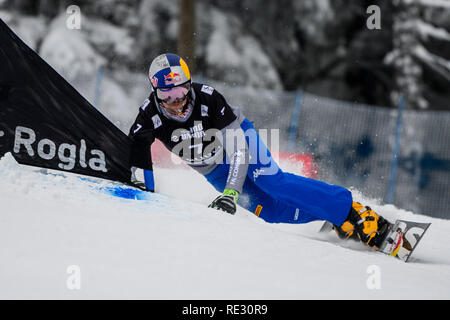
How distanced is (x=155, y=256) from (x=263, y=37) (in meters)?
11.3

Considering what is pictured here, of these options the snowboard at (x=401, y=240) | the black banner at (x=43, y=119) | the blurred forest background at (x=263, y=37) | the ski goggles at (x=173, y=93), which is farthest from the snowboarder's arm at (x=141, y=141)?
the blurred forest background at (x=263, y=37)

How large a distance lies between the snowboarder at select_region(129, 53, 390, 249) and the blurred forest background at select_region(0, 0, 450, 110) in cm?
657

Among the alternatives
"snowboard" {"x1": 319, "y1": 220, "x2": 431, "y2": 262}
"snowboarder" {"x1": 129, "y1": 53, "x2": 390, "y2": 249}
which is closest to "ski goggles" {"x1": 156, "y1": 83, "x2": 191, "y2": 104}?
"snowboarder" {"x1": 129, "y1": 53, "x2": 390, "y2": 249}

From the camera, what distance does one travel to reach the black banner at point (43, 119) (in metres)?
→ 3.72

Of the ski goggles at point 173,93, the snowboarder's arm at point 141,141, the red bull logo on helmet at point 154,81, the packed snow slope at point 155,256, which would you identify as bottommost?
the packed snow slope at point 155,256

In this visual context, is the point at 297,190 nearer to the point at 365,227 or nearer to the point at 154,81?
the point at 365,227

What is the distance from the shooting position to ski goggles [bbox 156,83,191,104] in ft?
12.6

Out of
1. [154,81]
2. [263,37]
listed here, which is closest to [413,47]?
[263,37]

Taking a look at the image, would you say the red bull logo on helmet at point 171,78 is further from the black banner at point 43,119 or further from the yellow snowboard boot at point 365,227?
the yellow snowboard boot at point 365,227

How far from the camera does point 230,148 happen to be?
4.03 m

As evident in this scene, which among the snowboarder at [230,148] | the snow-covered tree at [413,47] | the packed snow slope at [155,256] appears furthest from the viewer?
the snow-covered tree at [413,47]

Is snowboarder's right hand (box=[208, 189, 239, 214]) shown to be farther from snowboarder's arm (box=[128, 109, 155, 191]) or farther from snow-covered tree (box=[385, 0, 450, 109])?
snow-covered tree (box=[385, 0, 450, 109])

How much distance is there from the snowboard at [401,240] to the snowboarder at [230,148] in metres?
0.06

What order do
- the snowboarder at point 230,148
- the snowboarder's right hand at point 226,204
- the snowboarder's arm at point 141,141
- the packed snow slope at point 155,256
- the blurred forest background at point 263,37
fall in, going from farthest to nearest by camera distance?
the blurred forest background at point 263,37 → the snowboarder's arm at point 141,141 → the snowboarder at point 230,148 → the snowboarder's right hand at point 226,204 → the packed snow slope at point 155,256
